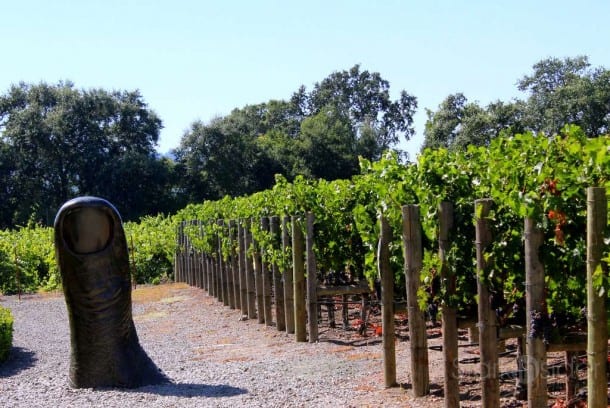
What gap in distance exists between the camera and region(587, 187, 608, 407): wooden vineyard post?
453 cm

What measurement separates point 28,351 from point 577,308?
9230 millimetres

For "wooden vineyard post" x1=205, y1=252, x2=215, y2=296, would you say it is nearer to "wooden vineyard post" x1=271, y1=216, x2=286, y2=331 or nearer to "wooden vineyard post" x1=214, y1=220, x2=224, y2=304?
"wooden vineyard post" x1=214, y1=220, x2=224, y2=304

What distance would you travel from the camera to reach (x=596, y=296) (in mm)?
4609

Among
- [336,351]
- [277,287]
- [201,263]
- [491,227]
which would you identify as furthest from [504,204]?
[201,263]

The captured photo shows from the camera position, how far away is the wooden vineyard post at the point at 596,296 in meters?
4.53

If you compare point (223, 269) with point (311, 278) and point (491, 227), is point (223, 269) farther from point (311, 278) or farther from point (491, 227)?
point (491, 227)

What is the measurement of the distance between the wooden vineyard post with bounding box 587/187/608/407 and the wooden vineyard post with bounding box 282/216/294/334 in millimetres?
7563

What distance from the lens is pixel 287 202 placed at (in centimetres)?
1268

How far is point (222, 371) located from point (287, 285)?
2.86 m

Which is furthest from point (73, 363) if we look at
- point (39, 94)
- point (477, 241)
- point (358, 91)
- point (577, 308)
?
point (358, 91)

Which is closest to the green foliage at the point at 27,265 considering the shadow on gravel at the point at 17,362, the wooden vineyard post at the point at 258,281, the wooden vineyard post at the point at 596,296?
the shadow on gravel at the point at 17,362

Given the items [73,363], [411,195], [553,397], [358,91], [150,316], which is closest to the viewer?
[553,397]

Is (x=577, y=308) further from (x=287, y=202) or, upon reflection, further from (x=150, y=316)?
(x=150, y=316)

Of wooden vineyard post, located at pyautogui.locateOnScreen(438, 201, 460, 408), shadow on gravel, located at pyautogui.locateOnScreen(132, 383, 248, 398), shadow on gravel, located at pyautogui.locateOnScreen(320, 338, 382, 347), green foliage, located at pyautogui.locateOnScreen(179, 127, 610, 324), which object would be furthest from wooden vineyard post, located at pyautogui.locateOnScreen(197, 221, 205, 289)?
wooden vineyard post, located at pyautogui.locateOnScreen(438, 201, 460, 408)
